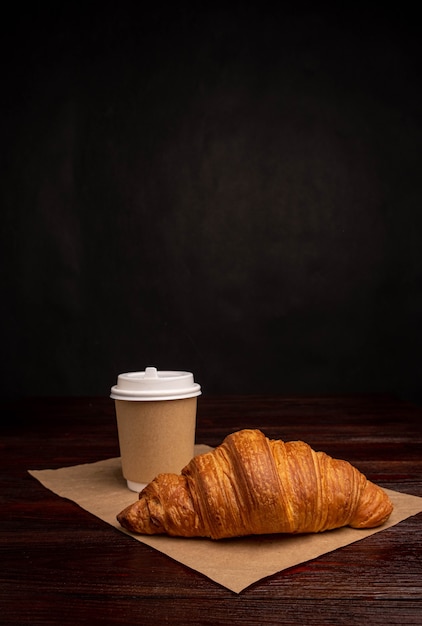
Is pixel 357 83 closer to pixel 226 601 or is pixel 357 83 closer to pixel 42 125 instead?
pixel 42 125

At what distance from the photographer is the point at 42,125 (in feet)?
10.7

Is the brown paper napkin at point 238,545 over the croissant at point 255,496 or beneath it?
beneath

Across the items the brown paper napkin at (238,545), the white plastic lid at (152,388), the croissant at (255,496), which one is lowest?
the brown paper napkin at (238,545)

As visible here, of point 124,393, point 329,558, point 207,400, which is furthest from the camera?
point 207,400

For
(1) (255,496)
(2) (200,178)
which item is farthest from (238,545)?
(2) (200,178)

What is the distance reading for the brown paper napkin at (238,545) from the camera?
27.1 inches

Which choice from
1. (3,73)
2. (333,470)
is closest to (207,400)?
(333,470)

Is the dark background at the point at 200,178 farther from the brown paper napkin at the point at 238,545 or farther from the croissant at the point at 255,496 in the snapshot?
the croissant at the point at 255,496

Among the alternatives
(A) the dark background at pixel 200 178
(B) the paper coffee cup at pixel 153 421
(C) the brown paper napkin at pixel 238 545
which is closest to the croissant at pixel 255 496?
(C) the brown paper napkin at pixel 238 545

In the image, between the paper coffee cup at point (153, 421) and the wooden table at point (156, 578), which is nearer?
the wooden table at point (156, 578)

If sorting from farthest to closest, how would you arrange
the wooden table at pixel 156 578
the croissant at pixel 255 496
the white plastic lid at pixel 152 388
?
1. the white plastic lid at pixel 152 388
2. the croissant at pixel 255 496
3. the wooden table at pixel 156 578

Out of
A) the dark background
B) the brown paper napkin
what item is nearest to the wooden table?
the brown paper napkin

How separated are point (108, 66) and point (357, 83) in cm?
122

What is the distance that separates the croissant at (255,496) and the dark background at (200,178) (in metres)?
2.44
